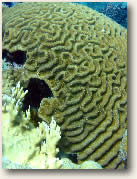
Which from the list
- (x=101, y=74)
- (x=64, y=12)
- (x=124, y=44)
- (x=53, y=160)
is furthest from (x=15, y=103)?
(x=124, y=44)

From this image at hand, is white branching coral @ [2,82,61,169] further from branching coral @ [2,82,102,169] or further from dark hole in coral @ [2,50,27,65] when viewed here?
dark hole in coral @ [2,50,27,65]

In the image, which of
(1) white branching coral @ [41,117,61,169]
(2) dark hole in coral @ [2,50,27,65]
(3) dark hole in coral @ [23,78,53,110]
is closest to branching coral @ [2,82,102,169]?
(1) white branching coral @ [41,117,61,169]

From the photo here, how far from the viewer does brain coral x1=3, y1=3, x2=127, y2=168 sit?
262 cm

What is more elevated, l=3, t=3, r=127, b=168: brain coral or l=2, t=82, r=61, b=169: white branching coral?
l=3, t=3, r=127, b=168: brain coral

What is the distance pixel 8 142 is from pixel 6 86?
83 cm

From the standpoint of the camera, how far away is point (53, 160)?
7.50ft

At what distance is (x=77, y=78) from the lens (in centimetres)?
268

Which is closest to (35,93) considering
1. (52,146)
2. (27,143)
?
(27,143)

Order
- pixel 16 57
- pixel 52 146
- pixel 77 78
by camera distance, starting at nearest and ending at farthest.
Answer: pixel 52 146 < pixel 77 78 < pixel 16 57

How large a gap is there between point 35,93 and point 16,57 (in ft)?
2.17

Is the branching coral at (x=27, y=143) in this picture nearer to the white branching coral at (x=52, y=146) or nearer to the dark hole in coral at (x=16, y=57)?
the white branching coral at (x=52, y=146)

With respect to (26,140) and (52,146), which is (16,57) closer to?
(26,140)

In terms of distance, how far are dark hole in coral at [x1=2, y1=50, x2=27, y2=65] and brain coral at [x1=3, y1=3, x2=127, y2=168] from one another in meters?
0.06

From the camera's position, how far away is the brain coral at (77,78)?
2617 mm
